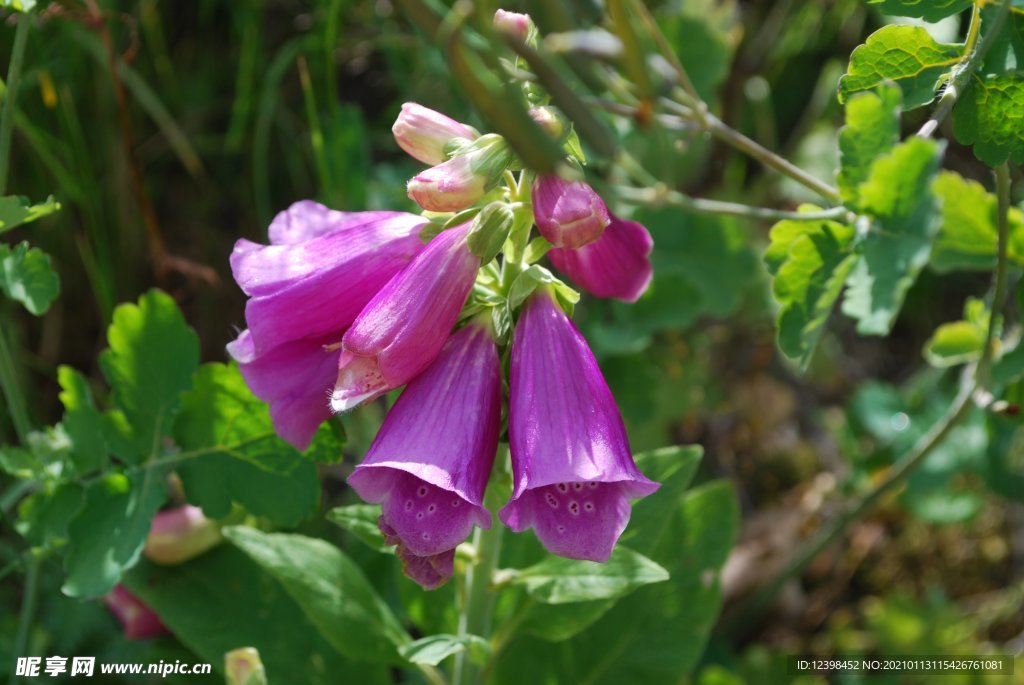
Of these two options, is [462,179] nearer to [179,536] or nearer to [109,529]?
[109,529]

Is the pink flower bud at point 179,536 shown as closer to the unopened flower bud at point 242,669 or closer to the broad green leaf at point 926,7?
the unopened flower bud at point 242,669

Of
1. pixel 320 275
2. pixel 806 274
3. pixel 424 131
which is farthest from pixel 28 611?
pixel 806 274

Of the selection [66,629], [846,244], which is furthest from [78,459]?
[846,244]

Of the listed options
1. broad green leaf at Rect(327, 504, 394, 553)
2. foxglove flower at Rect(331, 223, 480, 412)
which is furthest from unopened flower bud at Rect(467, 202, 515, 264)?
broad green leaf at Rect(327, 504, 394, 553)

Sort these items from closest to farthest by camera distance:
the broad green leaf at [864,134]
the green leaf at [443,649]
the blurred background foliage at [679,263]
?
the green leaf at [443,649], the broad green leaf at [864,134], the blurred background foliage at [679,263]

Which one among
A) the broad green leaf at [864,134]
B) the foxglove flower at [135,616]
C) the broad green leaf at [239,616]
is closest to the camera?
the broad green leaf at [864,134]

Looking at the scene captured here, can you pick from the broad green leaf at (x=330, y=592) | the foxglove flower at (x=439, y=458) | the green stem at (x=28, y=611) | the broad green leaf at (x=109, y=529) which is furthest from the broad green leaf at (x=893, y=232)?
the green stem at (x=28, y=611)
